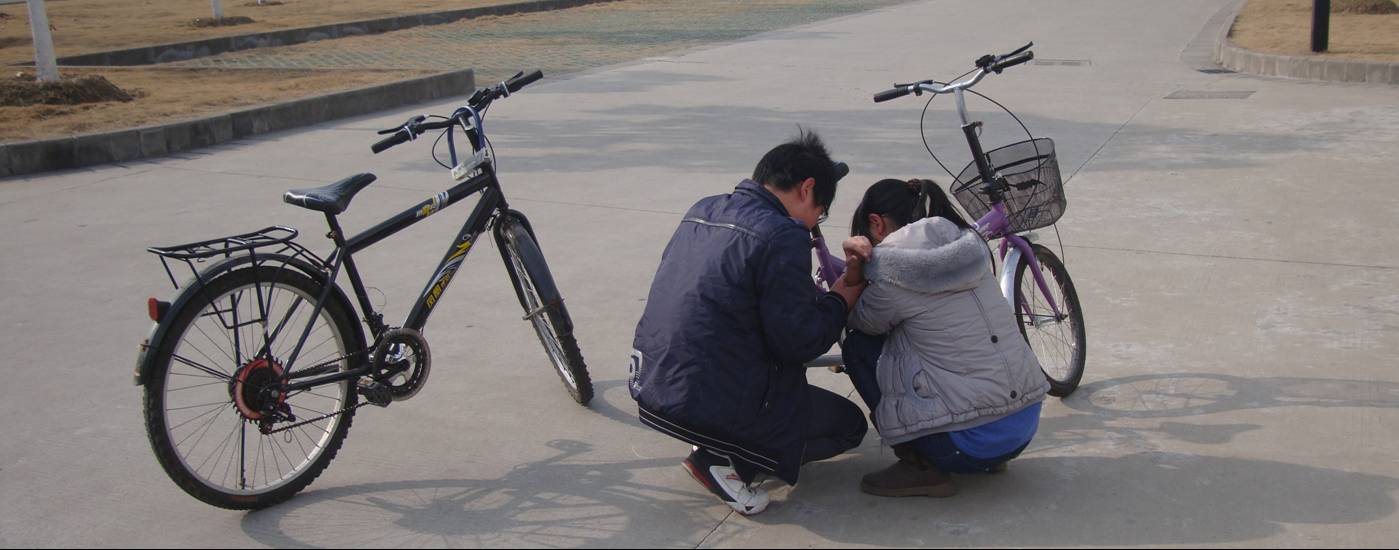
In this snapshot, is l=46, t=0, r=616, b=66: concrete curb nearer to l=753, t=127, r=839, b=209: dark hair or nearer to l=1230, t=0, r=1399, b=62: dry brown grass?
l=1230, t=0, r=1399, b=62: dry brown grass

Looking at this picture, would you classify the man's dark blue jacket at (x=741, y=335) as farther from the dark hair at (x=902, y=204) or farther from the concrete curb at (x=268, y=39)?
the concrete curb at (x=268, y=39)

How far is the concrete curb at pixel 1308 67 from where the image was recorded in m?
11.4

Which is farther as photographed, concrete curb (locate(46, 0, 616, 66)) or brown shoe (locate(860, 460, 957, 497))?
concrete curb (locate(46, 0, 616, 66))

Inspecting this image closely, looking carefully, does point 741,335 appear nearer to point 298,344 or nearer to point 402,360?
point 402,360

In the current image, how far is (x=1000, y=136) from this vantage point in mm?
9305

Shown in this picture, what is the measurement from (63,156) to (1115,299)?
678 centimetres

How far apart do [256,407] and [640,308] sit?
7.18 feet

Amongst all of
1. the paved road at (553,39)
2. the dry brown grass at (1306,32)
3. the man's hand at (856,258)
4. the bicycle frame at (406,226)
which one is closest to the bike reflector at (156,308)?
the bicycle frame at (406,226)

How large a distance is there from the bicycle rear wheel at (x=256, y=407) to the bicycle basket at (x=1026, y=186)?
201 cm

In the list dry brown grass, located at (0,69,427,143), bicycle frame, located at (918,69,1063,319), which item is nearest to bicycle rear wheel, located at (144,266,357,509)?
bicycle frame, located at (918,69,1063,319)

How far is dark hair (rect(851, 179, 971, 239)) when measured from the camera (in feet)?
12.4

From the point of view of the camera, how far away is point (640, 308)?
564cm

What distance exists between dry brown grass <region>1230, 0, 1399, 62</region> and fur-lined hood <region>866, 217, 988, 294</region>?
9.80 meters

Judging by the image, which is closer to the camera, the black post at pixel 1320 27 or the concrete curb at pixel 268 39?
the black post at pixel 1320 27
